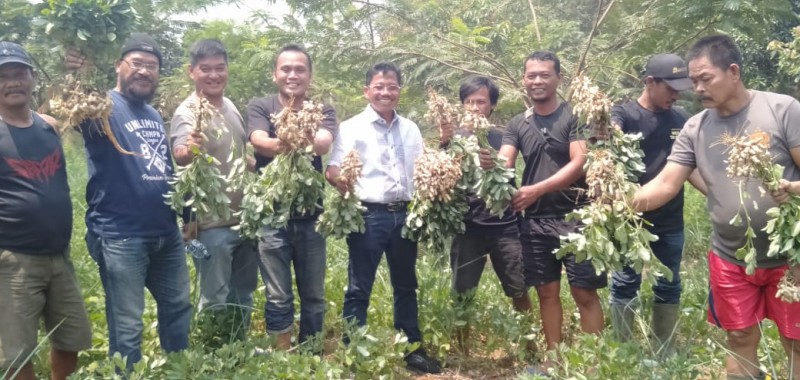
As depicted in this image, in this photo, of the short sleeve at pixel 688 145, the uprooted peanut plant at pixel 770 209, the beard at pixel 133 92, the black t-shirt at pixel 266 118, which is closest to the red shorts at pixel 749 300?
the uprooted peanut plant at pixel 770 209

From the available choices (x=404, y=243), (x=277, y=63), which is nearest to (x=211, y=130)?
(x=277, y=63)

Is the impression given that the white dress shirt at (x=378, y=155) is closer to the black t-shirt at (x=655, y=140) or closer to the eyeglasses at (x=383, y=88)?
the eyeglasses at (x=383, y=88)

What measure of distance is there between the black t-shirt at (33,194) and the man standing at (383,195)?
4.94 ft

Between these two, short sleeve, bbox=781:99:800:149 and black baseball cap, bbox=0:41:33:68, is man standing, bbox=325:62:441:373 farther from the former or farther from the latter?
short sleeve, bbox=781:99:800:149

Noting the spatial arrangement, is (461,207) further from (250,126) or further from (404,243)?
(250,126)

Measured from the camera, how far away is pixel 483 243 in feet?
15.1

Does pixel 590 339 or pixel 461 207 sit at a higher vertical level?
pixel 461 207

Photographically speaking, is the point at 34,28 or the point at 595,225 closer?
the point at 595,225

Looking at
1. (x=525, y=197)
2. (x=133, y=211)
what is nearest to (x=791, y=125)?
(x=525, y=197)

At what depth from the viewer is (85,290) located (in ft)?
16.0

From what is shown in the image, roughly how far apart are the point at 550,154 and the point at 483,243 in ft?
2.72

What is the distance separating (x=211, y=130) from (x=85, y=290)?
178 cm

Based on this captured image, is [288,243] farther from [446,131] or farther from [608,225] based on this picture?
[608,225]

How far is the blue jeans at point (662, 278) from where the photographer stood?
432 cm
